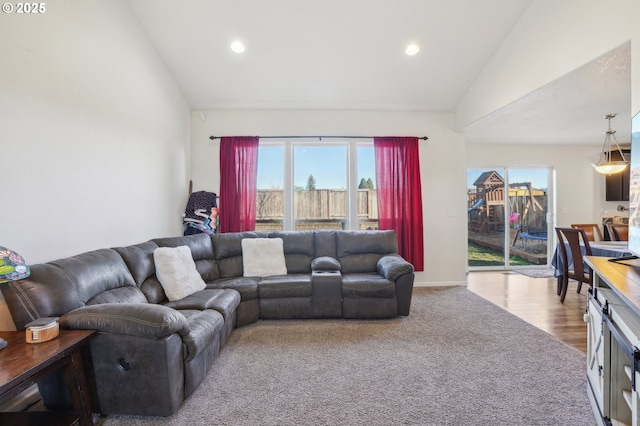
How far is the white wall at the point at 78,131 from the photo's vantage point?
183 centimetres

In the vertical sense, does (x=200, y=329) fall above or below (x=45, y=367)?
below

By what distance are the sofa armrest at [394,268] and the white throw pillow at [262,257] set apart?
123 centimetres

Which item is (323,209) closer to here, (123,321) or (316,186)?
(316,186)

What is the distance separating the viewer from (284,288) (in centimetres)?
322

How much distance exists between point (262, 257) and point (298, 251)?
0.48 metres

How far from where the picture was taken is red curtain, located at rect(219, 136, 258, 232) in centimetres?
438

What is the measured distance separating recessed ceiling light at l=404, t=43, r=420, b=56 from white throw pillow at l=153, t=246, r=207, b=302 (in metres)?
3.48

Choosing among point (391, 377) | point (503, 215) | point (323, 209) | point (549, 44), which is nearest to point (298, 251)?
point (323, 209)

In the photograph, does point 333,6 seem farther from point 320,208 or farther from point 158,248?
point 158,248

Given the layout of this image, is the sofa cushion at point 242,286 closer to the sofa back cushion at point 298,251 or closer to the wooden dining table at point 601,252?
the sofa back cushion at point 298,251

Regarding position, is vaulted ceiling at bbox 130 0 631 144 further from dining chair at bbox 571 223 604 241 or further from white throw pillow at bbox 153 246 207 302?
white throw pillow at bbox 153 246 207 302

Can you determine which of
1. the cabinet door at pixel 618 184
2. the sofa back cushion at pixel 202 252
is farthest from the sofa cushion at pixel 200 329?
the cabinet door at pixel 618 184

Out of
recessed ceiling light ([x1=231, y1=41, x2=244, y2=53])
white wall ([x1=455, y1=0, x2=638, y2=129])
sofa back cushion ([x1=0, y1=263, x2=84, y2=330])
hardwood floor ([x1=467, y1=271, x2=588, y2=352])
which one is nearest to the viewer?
sofa back cushion ([x1=0, y1=263, x2=84, y2=330])

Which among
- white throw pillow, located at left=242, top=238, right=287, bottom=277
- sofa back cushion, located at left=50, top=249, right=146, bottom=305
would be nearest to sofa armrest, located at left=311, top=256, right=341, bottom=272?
white throw pillow, located at left=242, top=238, right=287, bottom=277
